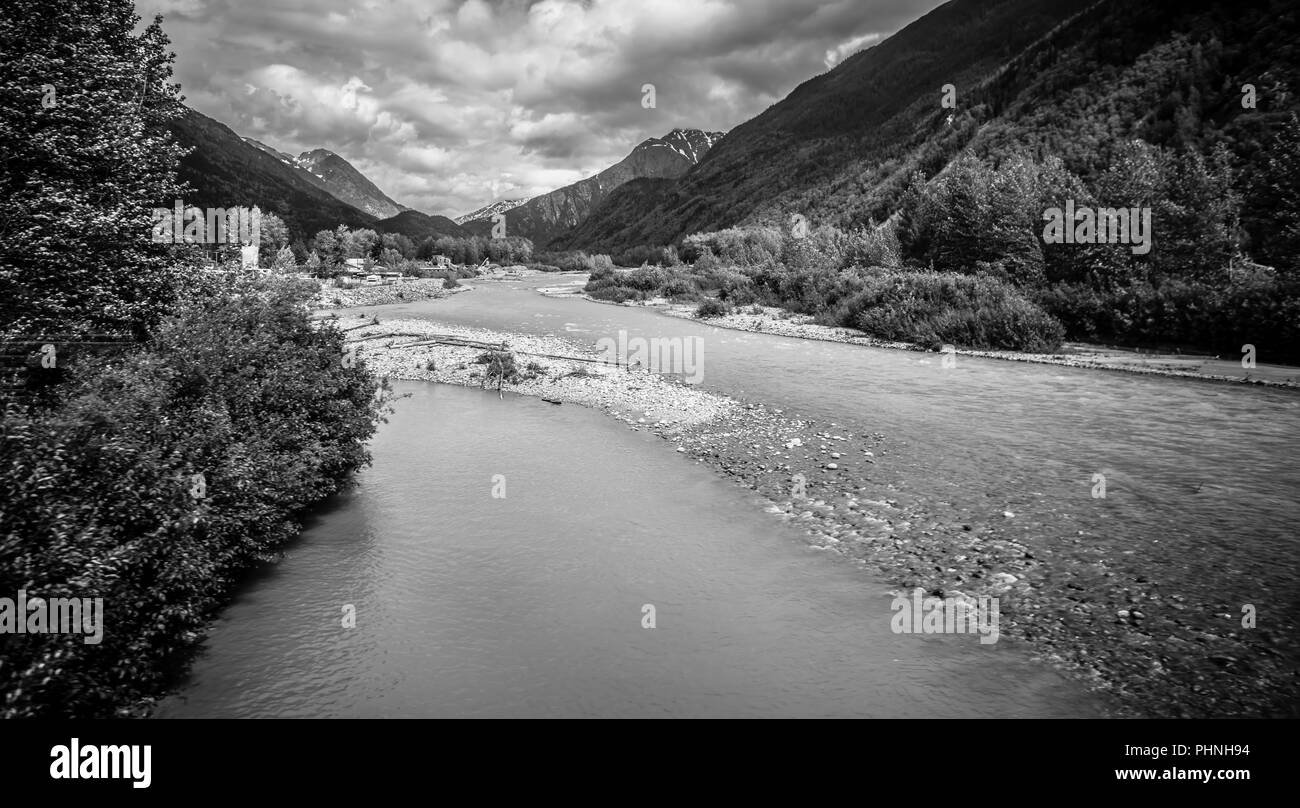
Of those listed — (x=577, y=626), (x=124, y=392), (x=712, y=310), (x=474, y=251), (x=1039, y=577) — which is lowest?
(x=577, y=626)

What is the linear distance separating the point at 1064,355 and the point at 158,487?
→ 1231 inches

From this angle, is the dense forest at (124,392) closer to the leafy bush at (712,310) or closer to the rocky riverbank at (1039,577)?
the rocky riverbank at (1039,577)

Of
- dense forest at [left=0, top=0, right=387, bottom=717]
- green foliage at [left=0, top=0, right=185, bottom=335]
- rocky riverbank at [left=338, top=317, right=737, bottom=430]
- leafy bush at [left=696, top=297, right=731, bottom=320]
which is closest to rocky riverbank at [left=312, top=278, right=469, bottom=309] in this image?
rocky riverbank at [left=338, top=317, right=737, bottom=430]

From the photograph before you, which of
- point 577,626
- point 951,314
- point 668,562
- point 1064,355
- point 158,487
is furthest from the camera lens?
point 951,314

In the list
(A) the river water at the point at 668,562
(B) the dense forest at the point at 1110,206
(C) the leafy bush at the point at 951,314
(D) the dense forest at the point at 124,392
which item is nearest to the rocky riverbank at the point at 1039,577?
(A) the river water at the point at 668,562

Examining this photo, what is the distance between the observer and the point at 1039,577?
897 centimetres

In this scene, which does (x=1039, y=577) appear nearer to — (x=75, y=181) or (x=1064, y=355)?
(x=75, y=181)

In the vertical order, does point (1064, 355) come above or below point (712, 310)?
below

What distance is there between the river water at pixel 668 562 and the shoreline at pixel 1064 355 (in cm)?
199

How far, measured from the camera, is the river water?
696cm

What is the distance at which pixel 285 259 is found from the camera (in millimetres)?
13875

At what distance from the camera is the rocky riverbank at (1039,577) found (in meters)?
6.68

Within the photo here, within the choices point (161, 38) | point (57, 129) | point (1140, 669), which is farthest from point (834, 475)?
point (161, 38)

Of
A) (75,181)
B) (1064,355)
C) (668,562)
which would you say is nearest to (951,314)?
(1064,355)
